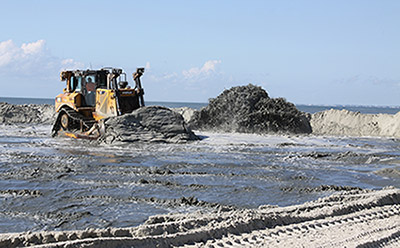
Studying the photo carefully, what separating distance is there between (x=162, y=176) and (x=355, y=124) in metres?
14.8

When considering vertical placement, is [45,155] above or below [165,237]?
below

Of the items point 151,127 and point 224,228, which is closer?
point 224,228

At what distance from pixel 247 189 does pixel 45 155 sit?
5.65 metres

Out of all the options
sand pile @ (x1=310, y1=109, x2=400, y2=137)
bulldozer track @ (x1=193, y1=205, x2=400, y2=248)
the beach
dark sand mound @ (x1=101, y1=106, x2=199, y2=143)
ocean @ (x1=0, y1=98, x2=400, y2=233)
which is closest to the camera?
bulldozer track @ (x1=193, y1=205, x2=400, y2=248)

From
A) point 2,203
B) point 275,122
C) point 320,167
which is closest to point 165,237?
point 2,203

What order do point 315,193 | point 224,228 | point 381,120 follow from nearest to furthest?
point 224,228 < point 315,193 < point 381,120

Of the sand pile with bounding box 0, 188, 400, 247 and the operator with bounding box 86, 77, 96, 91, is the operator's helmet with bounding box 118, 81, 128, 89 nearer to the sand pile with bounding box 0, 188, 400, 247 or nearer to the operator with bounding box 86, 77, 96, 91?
the operator with bounding box 86, 77, 96, 91

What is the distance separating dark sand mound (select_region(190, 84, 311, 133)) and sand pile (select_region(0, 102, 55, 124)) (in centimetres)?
963

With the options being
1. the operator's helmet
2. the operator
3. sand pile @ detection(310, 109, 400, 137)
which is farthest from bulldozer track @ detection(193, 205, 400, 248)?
sand pile @ detection(310, 109, 400, 137)

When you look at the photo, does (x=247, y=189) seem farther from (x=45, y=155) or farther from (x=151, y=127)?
(x=151, y=127)

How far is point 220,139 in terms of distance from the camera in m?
14.8

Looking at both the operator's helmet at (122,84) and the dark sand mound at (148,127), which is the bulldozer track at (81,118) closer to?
the dark sand mound at (148,127)

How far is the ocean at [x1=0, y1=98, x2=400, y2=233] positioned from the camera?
6148 millimetres

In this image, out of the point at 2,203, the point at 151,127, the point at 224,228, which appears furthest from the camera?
the point at 151,127
